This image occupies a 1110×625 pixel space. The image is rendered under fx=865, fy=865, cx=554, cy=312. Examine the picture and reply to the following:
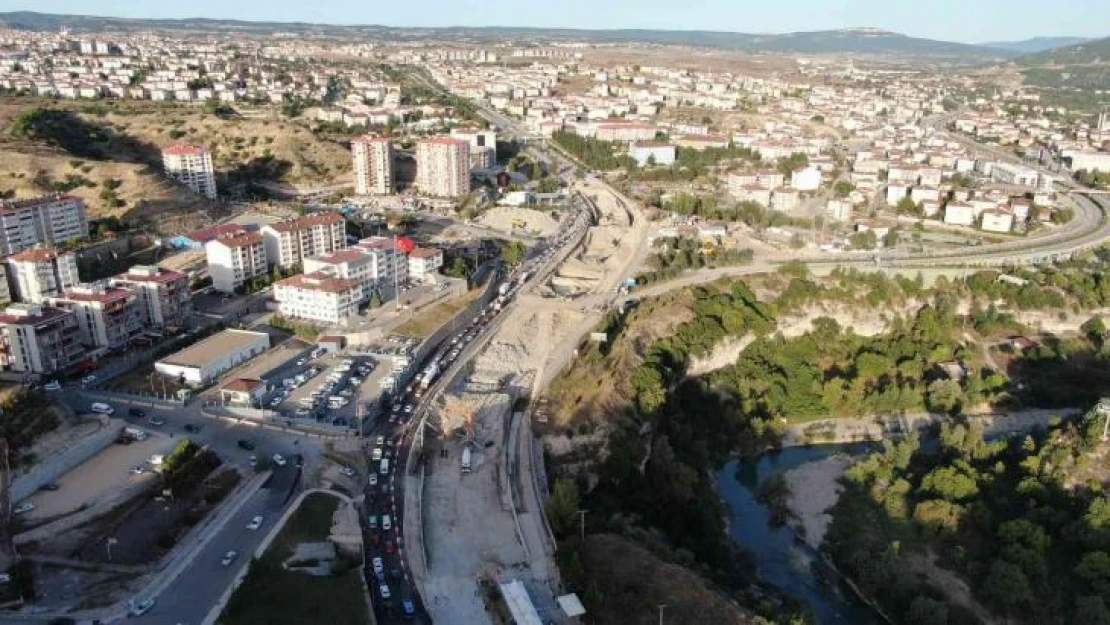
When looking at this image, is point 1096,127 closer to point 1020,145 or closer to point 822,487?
point 1020,145

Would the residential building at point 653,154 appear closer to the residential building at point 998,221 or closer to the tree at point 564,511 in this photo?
the residential building at point 998,221

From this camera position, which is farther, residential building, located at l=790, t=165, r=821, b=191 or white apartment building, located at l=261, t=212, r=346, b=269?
residential building, located at l=790, t=165, r=821, b=191

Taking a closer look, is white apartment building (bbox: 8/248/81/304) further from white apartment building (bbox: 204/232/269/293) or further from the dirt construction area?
the dirt construction area

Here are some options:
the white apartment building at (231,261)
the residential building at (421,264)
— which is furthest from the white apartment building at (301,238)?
the residential building at (421,264)

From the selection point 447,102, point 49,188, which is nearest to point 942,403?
point 49,188

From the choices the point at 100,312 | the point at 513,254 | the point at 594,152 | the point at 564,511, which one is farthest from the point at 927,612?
the point at 594,152

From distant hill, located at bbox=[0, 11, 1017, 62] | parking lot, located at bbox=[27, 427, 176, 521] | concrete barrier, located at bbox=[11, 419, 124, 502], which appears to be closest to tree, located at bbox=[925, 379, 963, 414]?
parking lot, located at bbox=[27, 427, 176, 521]

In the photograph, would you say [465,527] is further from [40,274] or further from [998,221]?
[998,221]
